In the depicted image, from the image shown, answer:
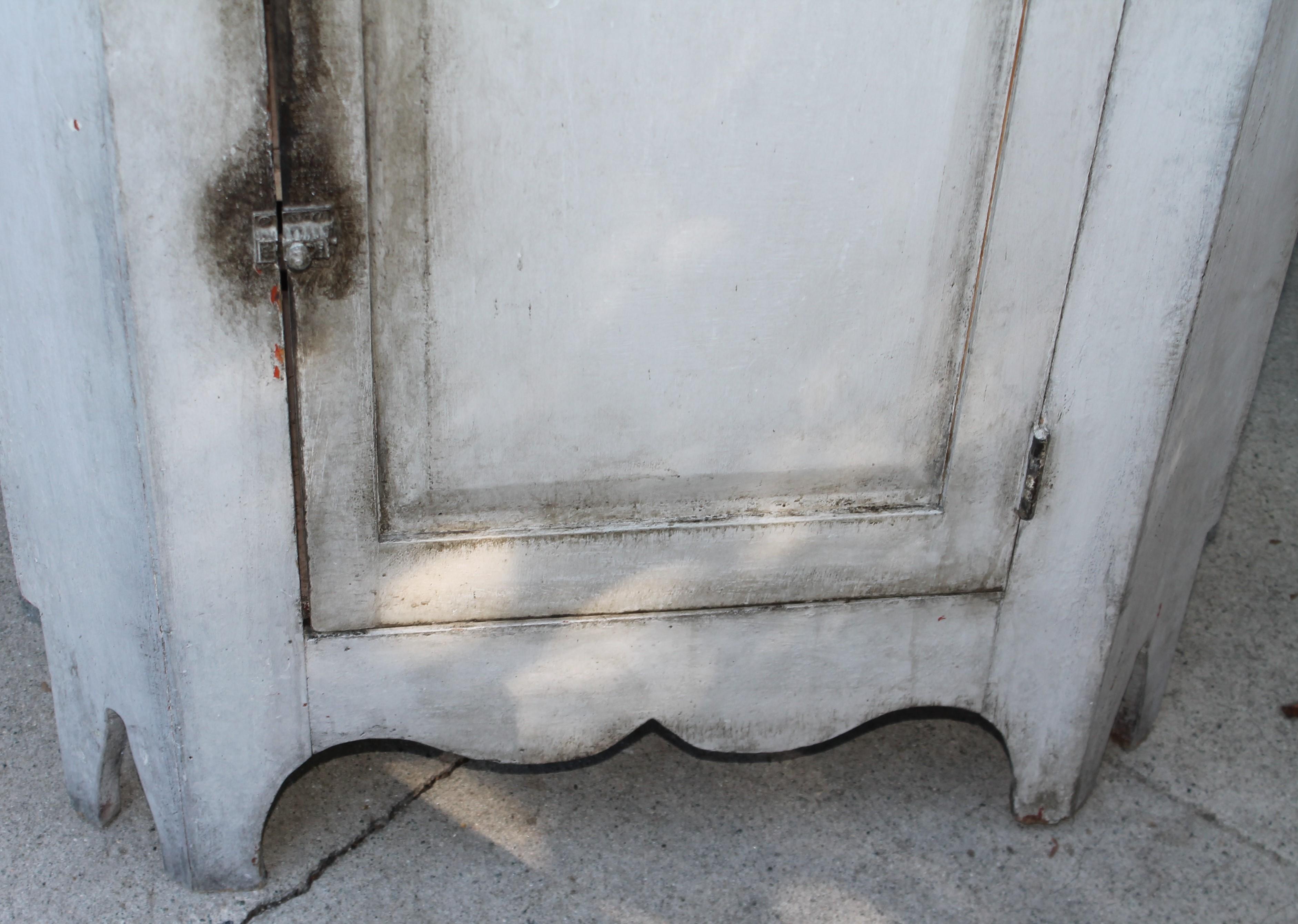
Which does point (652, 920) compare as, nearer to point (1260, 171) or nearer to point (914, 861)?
point (914, 861)

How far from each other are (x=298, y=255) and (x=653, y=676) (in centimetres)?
78

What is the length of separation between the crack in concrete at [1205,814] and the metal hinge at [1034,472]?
65cm

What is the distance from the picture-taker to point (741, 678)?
6.11 ft

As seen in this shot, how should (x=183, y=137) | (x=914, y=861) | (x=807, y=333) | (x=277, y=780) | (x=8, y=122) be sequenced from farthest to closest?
1. (x=914, y=861)
2. (x=277, y=780)
3. (x=807, y=333)
4. (x=8, y=122)
5. (x=183, y=137)

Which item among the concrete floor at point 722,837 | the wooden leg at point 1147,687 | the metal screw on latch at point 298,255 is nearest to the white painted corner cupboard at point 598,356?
the metal screw on latch at point 298,255

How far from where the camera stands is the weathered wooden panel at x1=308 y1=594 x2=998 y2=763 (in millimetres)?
1744

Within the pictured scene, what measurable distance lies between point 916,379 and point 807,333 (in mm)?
173

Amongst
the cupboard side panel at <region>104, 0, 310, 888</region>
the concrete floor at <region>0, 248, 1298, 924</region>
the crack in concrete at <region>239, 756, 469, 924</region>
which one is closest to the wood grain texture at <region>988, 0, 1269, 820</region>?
the concrete floor at <region>0, 248, 1298, 924</region>

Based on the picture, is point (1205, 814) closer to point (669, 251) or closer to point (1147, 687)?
point (1147, 687)

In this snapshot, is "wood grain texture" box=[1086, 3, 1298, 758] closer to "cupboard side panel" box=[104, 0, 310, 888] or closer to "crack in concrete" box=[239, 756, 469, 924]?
"crack in concrete" box=[239, 756, 469, 924]

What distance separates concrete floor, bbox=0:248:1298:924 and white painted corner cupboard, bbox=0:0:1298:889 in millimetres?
117

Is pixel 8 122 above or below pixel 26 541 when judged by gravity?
above

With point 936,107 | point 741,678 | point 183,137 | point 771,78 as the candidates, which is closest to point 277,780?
point 741,678

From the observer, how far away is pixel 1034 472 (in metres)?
1.79
